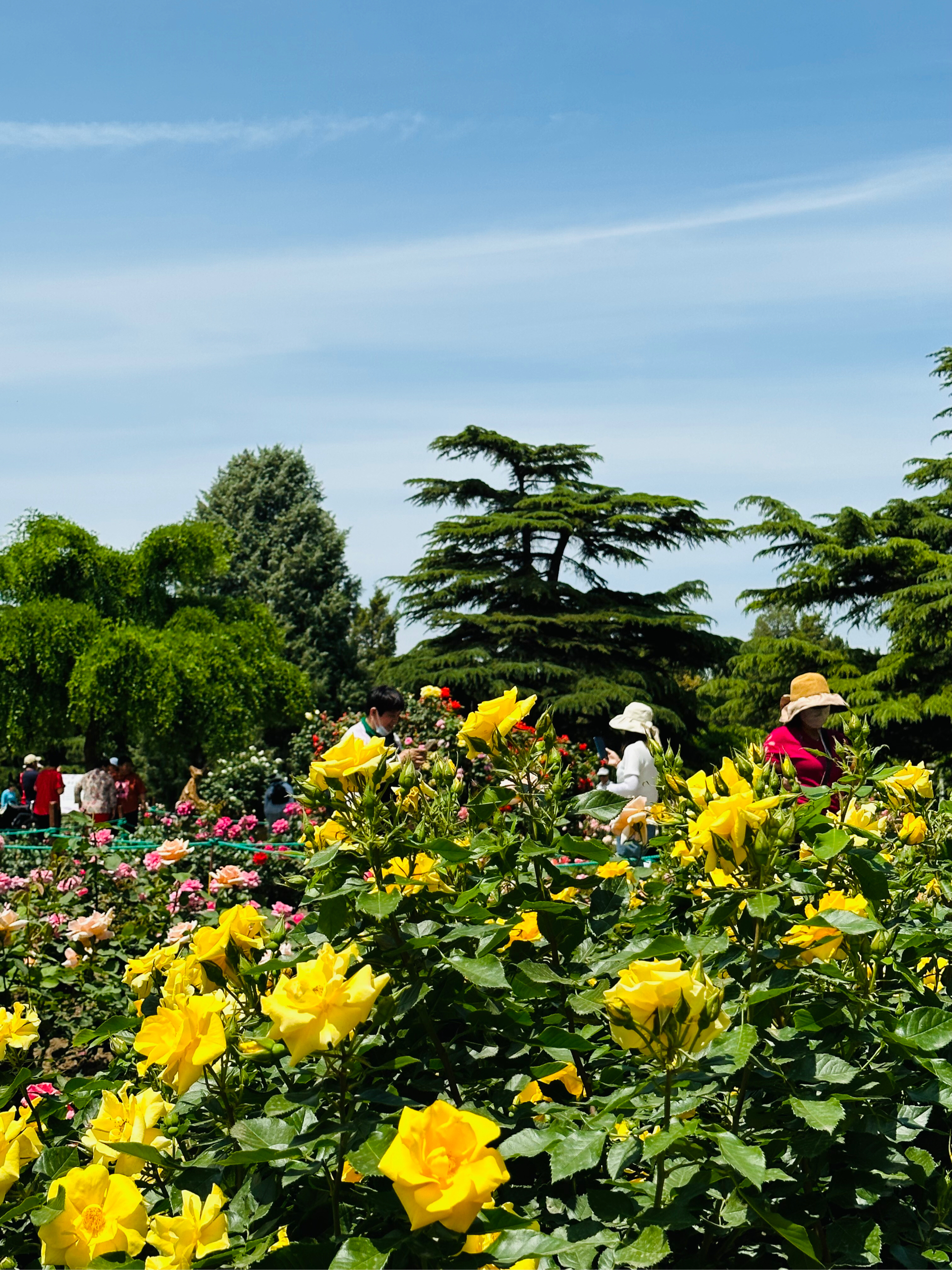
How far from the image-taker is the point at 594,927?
1.57 metres

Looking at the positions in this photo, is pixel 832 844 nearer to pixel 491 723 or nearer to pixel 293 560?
pixel 491 723

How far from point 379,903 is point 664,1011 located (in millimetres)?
352

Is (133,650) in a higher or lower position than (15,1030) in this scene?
higher

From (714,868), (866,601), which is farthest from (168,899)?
(866,601)

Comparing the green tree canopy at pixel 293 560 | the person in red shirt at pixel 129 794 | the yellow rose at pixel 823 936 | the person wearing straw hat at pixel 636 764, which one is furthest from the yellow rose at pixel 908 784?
the green tree canopy at pixel 293 560

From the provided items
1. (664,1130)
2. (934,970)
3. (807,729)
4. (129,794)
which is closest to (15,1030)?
(664,1130)

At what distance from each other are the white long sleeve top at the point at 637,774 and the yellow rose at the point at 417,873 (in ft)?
15.9

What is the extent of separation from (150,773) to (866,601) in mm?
19359

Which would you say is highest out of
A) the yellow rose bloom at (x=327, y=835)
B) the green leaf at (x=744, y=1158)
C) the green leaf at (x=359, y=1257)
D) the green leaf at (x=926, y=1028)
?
the yellow rose bloom at (x=327, y=835)

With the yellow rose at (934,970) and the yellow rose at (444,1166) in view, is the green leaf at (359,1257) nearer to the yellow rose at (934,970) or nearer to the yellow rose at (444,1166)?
the yellow rose at (444,1166)

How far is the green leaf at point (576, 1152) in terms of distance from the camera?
1119 mm

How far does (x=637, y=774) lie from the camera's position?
21.6 ft

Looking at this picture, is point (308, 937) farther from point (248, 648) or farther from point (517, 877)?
point (248, 648)

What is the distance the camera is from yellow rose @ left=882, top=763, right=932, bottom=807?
2006mm
